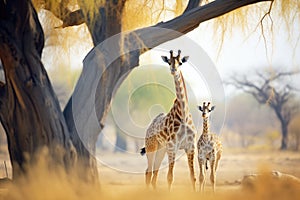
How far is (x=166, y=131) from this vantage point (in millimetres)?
3625

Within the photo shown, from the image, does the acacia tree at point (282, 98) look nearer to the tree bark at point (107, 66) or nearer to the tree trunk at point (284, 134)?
the tree trunk at point (284, 134)

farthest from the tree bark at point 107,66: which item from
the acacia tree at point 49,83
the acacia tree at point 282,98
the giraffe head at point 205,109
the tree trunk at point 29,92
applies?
the acacia tree at point 282,98

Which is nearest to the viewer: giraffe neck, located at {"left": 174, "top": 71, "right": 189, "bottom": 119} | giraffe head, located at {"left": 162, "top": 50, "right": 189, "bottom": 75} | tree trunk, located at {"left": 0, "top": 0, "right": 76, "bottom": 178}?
giraffe head, located at {"left": 162, "top": 50, "right": 189, "bottom": 75}

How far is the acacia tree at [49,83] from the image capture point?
3.74m

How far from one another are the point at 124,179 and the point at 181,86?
9.75ft

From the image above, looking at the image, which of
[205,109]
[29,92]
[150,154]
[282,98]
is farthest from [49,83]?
[282,98]

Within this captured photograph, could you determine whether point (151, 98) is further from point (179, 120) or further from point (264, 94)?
point (179, 120)

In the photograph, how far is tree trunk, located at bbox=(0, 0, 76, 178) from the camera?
3.72 metres

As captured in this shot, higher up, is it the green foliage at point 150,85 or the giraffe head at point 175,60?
the giraffe head at point 175,60

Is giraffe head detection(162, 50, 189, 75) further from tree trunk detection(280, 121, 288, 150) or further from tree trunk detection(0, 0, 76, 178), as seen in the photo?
tree trunk detection(280, 121, 288, 150)

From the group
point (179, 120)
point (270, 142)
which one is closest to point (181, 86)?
point (179, 120)

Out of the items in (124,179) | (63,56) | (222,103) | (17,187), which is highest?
(63,56)

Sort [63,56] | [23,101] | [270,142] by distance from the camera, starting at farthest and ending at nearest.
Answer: [270,142] < [63,56] < [23,101]

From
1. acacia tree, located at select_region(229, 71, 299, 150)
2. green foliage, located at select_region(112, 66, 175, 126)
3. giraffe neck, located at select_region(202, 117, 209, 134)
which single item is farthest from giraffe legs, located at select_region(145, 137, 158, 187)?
acacia tree, located at select_region(229, 71, 299, 150)
